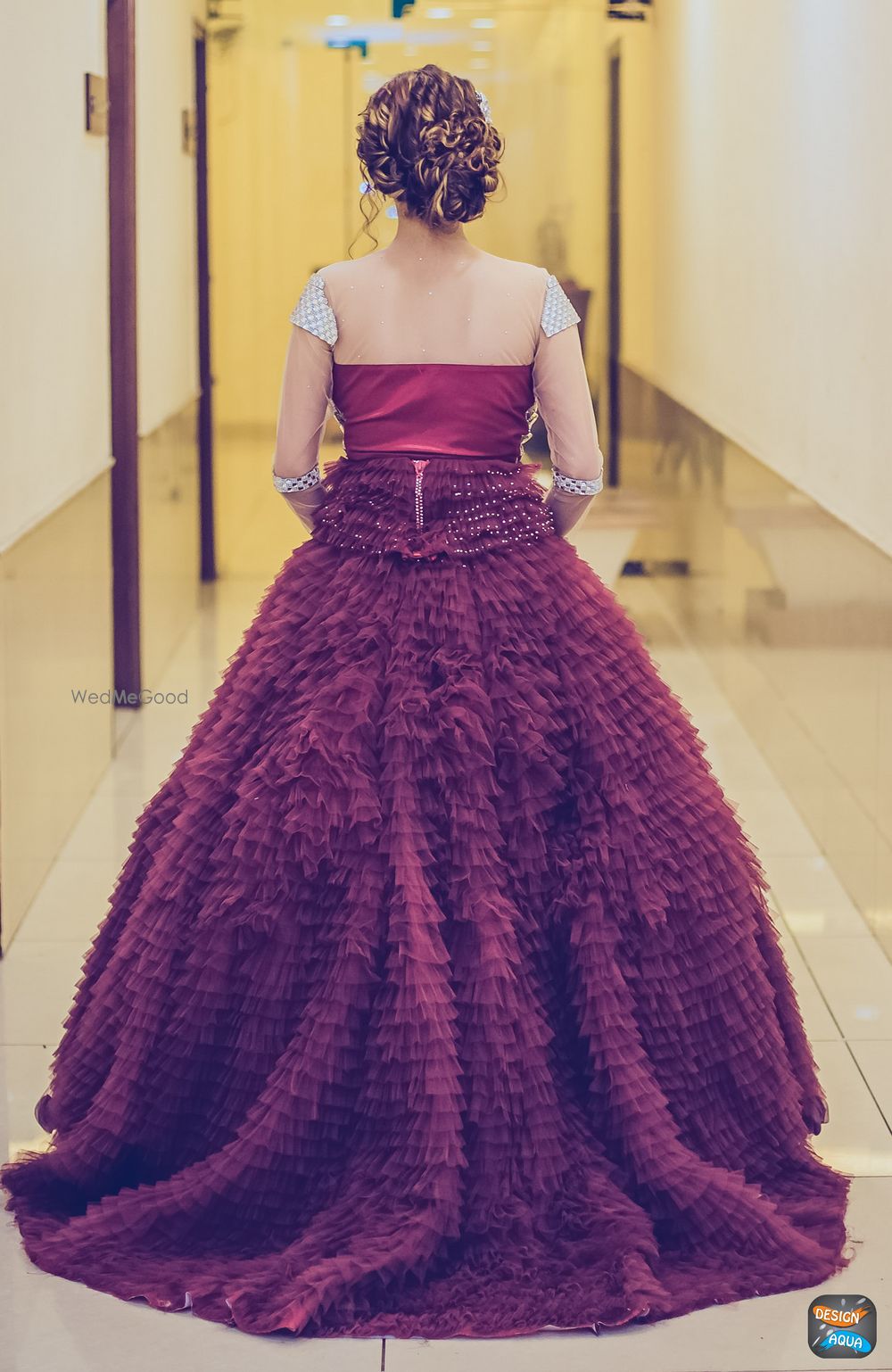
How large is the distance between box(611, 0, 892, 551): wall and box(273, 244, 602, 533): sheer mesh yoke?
3.73 feet

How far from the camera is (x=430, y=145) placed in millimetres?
2303

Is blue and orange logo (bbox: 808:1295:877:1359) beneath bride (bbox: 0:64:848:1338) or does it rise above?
beneath

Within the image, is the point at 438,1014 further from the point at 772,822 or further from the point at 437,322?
the point at 772,822

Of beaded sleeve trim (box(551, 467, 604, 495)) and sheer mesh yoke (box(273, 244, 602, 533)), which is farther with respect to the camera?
beaded sleeve trim (box(551, 467, 604, 495))

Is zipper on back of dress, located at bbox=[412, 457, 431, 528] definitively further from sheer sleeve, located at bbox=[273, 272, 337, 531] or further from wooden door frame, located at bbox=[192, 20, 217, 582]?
wooden door frame, located at bbox=[192, 20, 217, 582]

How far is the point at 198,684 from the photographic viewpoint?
5199 mm

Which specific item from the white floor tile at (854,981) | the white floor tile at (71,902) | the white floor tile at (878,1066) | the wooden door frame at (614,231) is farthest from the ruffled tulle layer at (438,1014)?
the wooden door frame at (614,231)

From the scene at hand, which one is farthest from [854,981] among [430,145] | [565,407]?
[430,145]

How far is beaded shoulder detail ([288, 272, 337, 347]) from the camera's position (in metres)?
2.38

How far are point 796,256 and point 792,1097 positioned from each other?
2.32 metres

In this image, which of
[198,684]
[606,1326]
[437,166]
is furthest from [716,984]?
[198,684]

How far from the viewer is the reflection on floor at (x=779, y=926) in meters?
2.09

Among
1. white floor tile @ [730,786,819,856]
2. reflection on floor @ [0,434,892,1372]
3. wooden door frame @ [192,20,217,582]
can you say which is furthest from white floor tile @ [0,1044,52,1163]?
wooden door frame @ [192,20,217,582]

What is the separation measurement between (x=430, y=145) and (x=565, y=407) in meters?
0.36
